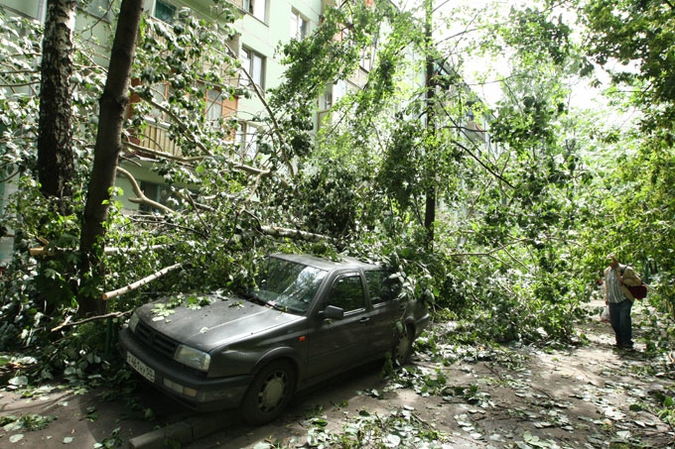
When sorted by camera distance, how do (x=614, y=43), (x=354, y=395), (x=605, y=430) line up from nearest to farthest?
1. (x=605, y=430)
2. (x=354, y=395)
3. (x=614, y=43)

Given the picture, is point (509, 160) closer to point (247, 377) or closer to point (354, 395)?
point (354, 395)

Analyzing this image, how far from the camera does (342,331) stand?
4699 mm

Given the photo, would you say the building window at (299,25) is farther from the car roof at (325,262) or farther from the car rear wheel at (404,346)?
the car rear wheel at (404,346)

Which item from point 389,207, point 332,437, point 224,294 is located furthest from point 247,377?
point 389,207

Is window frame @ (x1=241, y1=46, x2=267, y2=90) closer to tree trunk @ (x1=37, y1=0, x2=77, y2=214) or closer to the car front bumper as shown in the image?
tree trunk @ (x1=37, y1=0, x2=77, y2=214)

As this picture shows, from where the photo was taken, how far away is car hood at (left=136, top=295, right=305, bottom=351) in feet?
12.2

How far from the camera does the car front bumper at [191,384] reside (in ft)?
11.3

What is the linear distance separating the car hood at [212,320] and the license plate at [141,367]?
0.31 meters

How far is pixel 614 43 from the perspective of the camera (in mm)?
7074

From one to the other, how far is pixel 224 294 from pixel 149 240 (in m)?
1.44

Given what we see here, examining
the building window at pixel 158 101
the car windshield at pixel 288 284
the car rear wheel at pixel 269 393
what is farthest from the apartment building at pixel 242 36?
the car rear wheel at pixel 269 393

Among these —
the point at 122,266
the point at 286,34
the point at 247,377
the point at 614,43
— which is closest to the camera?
the point at 247,377

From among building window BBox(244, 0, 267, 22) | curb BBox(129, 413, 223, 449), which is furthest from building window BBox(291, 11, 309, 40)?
curb BBox(129, 413, 223, 449)

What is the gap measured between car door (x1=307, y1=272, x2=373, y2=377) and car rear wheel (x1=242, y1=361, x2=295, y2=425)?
0.30 metres
